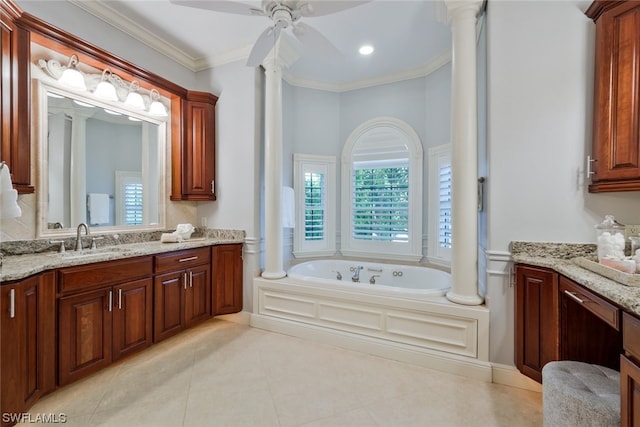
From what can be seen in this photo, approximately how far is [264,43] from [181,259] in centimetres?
200

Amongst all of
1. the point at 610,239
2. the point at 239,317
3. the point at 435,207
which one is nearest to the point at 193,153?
the point at 239,317

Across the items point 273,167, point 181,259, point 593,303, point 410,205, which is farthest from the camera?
point 410,205

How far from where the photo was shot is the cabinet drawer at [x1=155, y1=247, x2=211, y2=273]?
7.93 ft

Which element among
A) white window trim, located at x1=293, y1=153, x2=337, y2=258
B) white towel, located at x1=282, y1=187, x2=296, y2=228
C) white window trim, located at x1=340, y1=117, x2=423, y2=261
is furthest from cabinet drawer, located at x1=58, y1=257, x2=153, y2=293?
white window trim, located at x1=340, y1=117, x2=423, y2=261

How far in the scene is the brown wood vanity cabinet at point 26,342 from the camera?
142 centimetres

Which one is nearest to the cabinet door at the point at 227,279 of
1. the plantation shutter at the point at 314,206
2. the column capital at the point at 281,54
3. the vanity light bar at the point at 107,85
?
the plantation shutter at the point at 314,206

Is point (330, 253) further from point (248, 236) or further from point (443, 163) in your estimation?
point (443, 163)

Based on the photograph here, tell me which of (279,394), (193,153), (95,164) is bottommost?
(279,394)

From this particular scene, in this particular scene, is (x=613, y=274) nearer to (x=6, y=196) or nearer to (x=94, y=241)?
(x=6, y=196)

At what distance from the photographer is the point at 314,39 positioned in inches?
75.0

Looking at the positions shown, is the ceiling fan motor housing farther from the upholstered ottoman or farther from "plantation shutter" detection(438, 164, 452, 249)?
the upholstered ottoman

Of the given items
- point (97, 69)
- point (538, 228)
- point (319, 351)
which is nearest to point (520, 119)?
point (538, 228)

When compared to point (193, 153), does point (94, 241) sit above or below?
A: below

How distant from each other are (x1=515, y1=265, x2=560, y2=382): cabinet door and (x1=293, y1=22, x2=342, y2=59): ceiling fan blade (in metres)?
2.06
